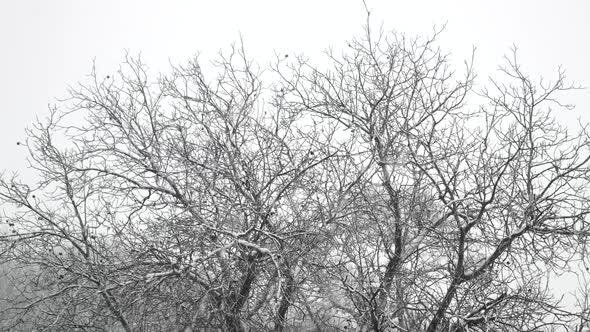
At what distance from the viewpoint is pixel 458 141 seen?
620cm

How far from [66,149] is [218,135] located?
2015 millimetres

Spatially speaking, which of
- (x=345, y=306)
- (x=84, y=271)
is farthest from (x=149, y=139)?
(x=345, y=306)

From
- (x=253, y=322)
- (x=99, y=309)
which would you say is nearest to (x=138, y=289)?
(x=99, y=309)

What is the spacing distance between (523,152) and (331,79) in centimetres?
279

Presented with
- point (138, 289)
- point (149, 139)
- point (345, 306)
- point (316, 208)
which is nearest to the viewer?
point (138, 289)

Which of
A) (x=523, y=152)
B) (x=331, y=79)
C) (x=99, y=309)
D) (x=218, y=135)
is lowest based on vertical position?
(x=99, y=309)

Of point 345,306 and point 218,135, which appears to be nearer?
point 345,306

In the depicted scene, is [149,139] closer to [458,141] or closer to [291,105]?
[291,105]

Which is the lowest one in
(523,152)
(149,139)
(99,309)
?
(99,309)

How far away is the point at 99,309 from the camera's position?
5.51 m

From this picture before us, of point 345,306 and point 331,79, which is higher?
point 331,79

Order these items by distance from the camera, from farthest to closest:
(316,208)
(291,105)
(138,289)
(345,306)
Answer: (291,105) → (345,306) → (316,208) → (138,289)

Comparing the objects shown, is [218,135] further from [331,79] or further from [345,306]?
[345,306]

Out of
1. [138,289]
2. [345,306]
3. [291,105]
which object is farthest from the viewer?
[291,105]
